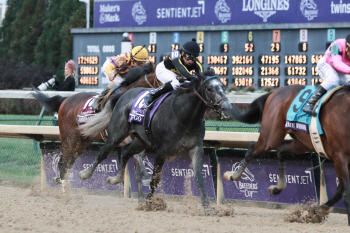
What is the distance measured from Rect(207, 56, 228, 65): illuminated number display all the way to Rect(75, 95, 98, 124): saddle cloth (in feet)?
22.7

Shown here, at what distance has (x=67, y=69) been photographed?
9.04 metres

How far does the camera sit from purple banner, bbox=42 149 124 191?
775 cm

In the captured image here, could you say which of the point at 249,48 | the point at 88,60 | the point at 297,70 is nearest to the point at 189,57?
the point at 297,70

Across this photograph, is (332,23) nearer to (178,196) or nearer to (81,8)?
(178,196)

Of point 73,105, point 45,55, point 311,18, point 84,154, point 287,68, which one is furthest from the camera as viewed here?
point 45,55

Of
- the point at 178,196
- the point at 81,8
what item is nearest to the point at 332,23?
the point at 178,196

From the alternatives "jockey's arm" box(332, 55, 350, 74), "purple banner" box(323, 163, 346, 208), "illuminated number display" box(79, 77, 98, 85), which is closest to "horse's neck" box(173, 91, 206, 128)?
"jockey's arm" box(332, 55, 350, 74)

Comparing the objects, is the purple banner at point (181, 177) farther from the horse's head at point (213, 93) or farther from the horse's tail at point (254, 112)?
the horse's head at point (213, 93)

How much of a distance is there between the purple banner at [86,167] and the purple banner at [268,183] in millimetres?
1648

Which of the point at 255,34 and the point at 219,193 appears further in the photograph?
the point at 255,34

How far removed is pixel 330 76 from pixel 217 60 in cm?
855

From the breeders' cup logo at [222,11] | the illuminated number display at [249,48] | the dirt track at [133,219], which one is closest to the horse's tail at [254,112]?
the dirt track at [133,219]

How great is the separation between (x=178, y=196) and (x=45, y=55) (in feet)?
81.9

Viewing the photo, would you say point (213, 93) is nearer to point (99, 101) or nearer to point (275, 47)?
point (99, 101)
